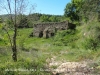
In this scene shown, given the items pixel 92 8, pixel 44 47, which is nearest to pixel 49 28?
pixel 44 47

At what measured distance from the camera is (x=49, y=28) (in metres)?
32.0

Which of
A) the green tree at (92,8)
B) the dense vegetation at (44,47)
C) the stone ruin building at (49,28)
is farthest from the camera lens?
the stone ruin building at (49,28)

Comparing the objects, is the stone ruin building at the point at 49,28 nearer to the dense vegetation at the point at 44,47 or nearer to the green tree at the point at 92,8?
the dense vegetation at the point at 44,47

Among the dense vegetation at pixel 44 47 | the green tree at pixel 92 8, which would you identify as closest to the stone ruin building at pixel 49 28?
the dense vegetation at pixel 44 47

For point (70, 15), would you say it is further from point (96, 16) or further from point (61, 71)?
point (61, 71)

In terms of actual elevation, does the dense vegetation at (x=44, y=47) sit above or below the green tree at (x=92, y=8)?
below

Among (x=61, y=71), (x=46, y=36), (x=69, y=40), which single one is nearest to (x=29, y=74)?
(x=61, y=71)

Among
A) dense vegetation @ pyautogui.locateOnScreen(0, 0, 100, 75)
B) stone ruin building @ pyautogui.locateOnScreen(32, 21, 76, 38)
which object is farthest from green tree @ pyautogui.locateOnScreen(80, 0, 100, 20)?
stone ruin building @ pyautogui.locateOnScreen(32, 21, 76, 38)

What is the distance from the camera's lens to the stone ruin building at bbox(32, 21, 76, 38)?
30.8m

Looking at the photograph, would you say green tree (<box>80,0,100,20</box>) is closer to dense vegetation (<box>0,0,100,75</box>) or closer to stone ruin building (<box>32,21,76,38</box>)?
dense vegetation (<box>0,0,100,75</box>)

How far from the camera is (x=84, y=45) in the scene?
19516 millimetres

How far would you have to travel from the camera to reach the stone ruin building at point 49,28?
30.8m

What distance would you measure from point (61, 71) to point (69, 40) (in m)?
15.3

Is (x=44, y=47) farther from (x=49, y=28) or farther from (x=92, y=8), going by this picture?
(x=49, y=28)
